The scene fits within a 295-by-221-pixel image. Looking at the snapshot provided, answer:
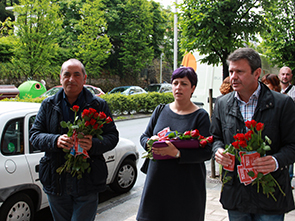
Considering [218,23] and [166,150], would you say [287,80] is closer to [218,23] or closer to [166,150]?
[218,23]

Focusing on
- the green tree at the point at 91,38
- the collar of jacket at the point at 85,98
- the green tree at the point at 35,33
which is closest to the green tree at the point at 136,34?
the green tree at the point at 91,38

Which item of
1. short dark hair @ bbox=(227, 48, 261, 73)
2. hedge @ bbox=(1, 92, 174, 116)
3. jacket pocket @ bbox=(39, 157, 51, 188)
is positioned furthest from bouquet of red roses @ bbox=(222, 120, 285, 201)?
hedge @ bbox=(1, 92, 174, 116)

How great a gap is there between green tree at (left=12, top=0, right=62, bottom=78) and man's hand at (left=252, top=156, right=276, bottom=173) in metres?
20.2

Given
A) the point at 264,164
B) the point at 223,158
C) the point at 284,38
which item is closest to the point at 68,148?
the point at 223,158

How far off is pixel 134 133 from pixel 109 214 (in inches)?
297

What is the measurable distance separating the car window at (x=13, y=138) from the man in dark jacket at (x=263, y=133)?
268cm

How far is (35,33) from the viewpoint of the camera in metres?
19.8

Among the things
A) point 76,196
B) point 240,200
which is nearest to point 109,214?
point 76,196

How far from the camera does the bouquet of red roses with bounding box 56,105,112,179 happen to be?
2.38 metres

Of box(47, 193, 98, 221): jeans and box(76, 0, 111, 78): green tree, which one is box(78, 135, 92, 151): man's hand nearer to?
box(47, 193, 98, 221): jeans

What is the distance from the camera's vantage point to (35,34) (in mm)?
19812

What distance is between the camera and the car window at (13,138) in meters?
3.75

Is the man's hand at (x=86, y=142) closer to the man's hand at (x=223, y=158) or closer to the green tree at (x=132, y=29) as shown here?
the man's hand at (x=223, y=158)

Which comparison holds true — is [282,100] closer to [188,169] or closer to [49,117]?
[188,169]
